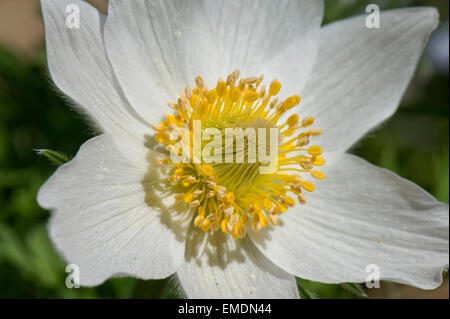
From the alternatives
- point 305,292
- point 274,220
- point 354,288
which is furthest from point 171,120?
point 354,288

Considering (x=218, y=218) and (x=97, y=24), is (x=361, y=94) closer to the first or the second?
(x=218, y=218)

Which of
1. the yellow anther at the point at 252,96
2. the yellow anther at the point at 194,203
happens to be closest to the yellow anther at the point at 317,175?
the yellow anther at the point at 252,96

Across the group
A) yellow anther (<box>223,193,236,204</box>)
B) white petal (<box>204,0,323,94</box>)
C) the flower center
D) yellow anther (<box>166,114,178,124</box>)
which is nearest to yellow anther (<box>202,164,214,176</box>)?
the flower center

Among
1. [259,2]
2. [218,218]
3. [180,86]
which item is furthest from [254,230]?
[259,2]

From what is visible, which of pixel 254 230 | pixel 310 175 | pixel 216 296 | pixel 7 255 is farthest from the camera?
pixel 7 255

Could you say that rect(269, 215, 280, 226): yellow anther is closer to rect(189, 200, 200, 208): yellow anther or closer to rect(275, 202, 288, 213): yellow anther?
rect(275, 202, 288, 213): yellow anther

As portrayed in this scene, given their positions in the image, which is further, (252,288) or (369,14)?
(369,14)
